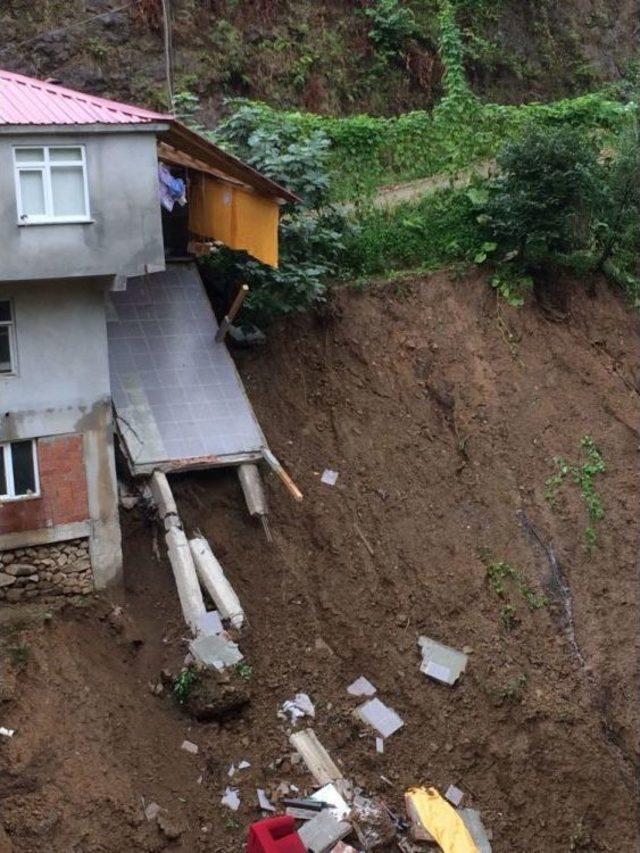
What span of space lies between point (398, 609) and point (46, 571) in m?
5.01

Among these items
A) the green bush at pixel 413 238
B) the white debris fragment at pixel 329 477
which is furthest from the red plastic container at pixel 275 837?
the green bush at pixel 413 238

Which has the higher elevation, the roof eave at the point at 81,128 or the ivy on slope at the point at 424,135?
the roof eave at the point at 81,128

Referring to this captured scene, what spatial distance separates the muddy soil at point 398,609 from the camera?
514 inches

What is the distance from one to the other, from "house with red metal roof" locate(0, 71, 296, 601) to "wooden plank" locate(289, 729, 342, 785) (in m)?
3.48

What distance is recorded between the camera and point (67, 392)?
553 inches

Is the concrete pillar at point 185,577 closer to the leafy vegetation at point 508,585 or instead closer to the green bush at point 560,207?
the leafy vegetation at point 508,585

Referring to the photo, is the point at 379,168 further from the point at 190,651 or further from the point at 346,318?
the point at 190,651

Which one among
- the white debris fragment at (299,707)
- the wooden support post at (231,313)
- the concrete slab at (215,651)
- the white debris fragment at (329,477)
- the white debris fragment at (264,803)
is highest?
the wooden support post at (231,313)

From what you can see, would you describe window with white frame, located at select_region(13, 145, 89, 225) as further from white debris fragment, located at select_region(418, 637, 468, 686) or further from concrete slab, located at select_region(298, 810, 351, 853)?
concrete slab, located at select_region(298, 810, 351, 853)

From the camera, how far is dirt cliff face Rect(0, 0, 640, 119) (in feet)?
71.3

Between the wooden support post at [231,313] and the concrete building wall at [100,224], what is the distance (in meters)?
2.04

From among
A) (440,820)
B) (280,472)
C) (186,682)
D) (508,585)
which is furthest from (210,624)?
(508,585)

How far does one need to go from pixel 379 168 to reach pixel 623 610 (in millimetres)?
9785

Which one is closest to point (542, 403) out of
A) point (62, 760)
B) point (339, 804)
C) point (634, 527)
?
point (634, 527)
